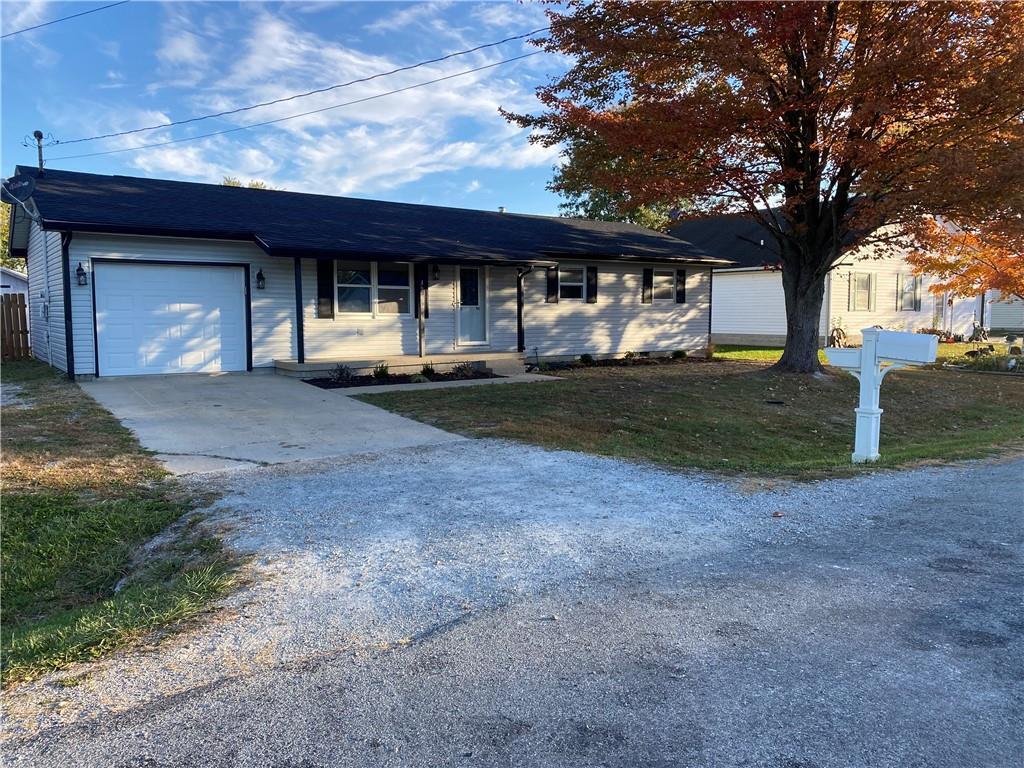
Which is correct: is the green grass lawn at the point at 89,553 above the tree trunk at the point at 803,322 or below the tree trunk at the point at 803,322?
below

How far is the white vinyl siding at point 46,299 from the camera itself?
13.8 m

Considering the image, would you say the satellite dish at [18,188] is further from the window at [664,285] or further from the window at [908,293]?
the window at [908,293]

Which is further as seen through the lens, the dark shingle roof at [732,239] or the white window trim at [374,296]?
the dark shingle roof at [732,239]

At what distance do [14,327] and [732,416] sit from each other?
17357 millimetres

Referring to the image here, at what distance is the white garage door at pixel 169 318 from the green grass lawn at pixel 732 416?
14.3 feet

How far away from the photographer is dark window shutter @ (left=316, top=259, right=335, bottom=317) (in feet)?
48.9

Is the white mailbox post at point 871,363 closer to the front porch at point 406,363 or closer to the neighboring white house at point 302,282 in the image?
the front porch at point 406,363

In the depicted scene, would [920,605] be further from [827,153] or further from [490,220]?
[490,220]

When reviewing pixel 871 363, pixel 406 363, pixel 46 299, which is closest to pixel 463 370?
pixel 406 363

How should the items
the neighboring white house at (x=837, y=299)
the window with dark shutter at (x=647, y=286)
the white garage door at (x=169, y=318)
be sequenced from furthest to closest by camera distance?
1. the neighboring white house at (x=837, y=299)
2. the window with dark shutter at (x=647, y=286)
3. the white garage door at (x=169, y=318)

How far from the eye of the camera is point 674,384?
46.6 ft

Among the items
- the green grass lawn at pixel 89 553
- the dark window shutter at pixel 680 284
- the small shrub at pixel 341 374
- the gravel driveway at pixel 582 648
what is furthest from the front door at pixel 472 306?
the gravel driveway at pixel 582 648

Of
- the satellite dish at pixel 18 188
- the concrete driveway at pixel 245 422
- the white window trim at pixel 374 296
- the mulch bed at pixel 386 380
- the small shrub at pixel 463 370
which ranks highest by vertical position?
the satellite dish at pixel 18 188

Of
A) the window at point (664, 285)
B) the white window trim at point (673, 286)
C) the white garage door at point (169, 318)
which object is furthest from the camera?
the window at point (664, 285)
